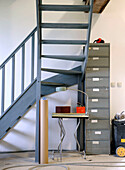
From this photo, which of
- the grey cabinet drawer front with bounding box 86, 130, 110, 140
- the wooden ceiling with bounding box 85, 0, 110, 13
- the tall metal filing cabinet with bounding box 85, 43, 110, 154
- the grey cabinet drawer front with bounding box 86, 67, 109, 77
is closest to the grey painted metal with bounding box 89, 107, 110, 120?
the tall metal filing cabinet with bounding box 85, 43, 110, 154

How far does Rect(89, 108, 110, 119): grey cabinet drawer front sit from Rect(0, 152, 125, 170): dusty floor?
731 mm

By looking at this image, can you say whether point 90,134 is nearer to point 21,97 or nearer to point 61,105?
point 61,105

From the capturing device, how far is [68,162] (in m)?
4.20

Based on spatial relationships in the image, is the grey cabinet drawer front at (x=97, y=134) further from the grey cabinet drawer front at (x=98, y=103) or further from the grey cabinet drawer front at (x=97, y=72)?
the grey cabinet drawer front at (x=97, y=72)

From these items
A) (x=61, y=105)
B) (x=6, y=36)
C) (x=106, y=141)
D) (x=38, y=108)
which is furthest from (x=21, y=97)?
(x=106, y=141)

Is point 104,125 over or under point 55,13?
under

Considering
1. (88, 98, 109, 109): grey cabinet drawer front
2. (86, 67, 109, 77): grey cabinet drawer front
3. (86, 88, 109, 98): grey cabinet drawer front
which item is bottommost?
(88, 98, 109, 109): grey cabinet drawer front

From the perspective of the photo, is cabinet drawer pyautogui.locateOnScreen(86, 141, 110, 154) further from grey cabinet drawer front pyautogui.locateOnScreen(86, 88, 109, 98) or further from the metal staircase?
grey cabinet drawer front pyautogui.locateOnScreen(86, 88, 109, 98)

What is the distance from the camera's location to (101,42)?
500cm

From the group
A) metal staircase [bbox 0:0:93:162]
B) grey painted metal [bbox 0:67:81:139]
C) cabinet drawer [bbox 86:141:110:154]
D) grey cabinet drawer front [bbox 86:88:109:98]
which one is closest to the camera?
metal staircase [bbox 0:0:93:162]

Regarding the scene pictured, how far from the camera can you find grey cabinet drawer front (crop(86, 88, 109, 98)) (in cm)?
485

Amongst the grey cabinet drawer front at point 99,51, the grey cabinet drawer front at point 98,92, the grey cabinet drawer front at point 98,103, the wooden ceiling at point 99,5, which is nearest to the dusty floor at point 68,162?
the grey cabinet drawer front at point 98,103

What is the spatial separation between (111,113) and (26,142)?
74.5 inches

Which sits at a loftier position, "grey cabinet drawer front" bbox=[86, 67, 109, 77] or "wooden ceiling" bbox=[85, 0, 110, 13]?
"wooden ceiling" bbox=[85, 0, 110, 13]
